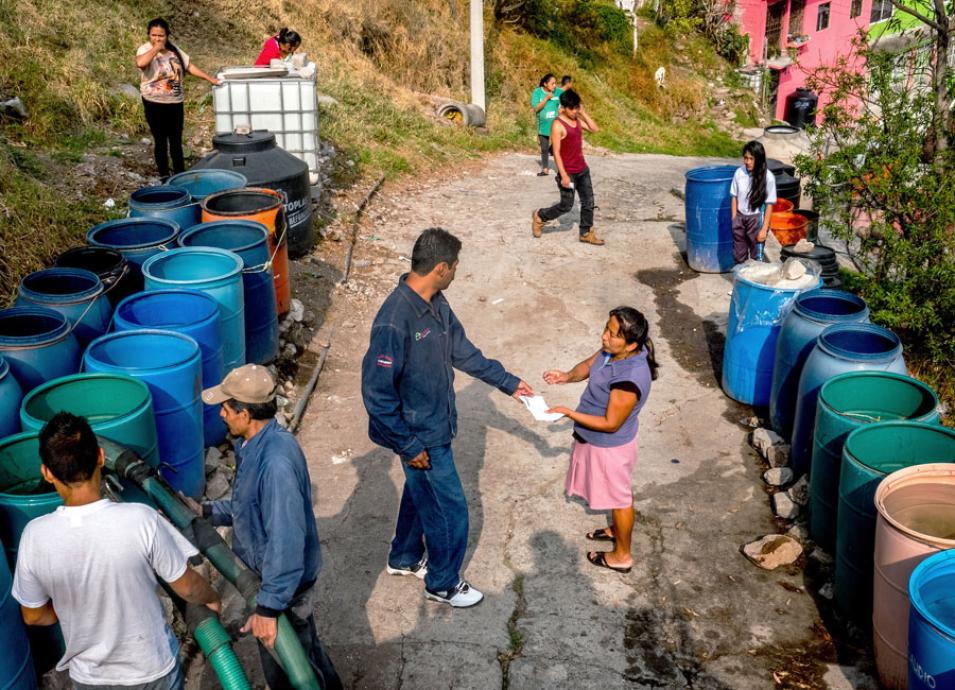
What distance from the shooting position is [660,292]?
8977 millimetres

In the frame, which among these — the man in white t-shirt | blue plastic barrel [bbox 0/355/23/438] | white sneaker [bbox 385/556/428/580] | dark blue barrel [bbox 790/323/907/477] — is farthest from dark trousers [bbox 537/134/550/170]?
the man in white t-shirt

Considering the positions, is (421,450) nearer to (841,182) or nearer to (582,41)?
(841,182)

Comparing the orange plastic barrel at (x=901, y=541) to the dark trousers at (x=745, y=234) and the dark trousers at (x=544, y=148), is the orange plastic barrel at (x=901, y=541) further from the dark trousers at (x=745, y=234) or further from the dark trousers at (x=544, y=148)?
the dark trousers at (x=544, y=148)

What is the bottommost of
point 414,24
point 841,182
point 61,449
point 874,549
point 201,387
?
point 874,549

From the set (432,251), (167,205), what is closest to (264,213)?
(167,205)

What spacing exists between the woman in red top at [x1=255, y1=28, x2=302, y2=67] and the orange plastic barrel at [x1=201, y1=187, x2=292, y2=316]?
4090mm

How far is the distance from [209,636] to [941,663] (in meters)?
2.68

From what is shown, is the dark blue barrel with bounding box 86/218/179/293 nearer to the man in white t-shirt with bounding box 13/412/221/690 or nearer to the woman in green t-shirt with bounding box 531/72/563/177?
the man in white t-shirt with bounding box 13/412/221/690

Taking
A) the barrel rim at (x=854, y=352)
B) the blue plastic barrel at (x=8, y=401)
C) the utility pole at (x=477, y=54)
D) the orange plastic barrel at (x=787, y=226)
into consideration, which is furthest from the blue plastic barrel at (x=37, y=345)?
the utility pole at (x=477, y=54)

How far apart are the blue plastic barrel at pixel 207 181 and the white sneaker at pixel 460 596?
170 inches

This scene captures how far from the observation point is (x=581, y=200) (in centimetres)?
1004

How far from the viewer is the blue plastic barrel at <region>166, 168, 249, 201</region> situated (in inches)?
299

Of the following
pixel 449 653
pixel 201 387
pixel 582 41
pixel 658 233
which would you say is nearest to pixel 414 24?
pixel 582 41

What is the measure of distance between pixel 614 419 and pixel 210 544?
2.10 meters
